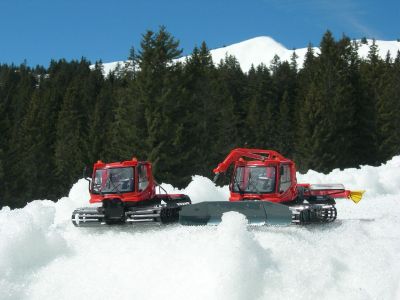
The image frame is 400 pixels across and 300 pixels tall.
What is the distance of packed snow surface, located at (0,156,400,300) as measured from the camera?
8.81 meters

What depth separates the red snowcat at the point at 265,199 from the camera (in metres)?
13.2

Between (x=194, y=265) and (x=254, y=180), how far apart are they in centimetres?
658

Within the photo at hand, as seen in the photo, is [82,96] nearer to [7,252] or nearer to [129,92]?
[129,92]

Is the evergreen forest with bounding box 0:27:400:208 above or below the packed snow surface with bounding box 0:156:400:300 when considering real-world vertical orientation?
above

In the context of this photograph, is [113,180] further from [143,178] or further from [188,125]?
[188,125]

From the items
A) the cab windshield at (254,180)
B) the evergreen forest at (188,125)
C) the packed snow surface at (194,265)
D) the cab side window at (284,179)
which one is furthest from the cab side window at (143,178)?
the evergreen forest at (188,125)

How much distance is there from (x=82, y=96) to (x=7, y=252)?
76.7 m

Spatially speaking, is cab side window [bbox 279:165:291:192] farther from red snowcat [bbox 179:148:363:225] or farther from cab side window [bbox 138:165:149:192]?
cab side window [bbox 138:165:149:192]

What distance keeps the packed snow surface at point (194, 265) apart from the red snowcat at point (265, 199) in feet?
4.72

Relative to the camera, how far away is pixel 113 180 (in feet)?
51.6

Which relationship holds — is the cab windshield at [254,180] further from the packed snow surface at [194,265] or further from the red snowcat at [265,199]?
the packed snow surface at [194,265]

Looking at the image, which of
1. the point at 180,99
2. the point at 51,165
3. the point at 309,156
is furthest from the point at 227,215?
the point at 51,165

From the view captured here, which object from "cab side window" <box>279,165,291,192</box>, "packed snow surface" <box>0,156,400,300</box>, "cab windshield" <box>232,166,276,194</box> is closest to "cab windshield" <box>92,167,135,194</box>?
"cab windshield" <box>232,166,276,194</box>

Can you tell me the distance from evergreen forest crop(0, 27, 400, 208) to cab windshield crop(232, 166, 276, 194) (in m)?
23.6
